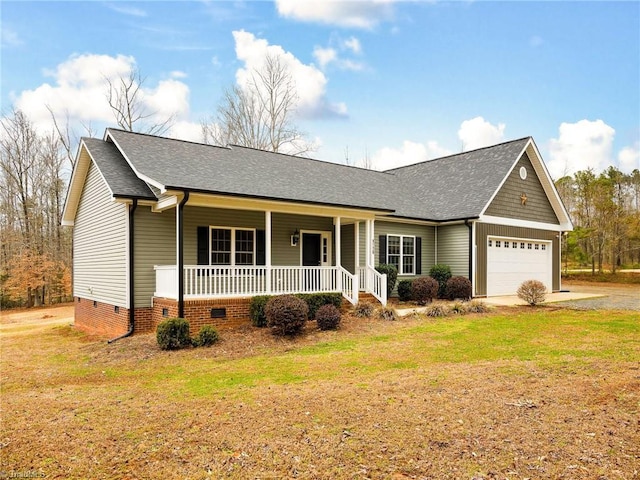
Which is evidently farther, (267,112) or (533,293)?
(267,112)

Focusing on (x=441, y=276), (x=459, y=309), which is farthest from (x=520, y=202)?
(x=459, y=309)

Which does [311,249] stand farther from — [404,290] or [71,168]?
[71,168]

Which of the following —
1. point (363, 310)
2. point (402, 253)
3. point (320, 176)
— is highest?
point (320, 176)

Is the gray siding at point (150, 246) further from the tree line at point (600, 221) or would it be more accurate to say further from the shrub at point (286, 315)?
the tree line at point (600, 221)

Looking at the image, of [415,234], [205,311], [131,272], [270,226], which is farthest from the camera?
[415,234]

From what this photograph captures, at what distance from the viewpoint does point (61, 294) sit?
89.8 feet

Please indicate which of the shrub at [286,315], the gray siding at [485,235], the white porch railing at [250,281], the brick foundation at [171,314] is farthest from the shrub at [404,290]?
the shrub at [286,315]

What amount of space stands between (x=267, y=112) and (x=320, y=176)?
57.5 feet

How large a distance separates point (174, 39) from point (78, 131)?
60.0ft

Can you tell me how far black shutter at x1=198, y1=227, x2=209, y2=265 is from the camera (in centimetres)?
1319

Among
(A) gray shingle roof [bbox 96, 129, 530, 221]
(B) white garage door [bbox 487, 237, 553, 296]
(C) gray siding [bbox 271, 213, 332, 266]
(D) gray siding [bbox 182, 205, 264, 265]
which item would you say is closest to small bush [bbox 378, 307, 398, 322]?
(A) gray shingle roof [bbox 96, 129, 530, 221]

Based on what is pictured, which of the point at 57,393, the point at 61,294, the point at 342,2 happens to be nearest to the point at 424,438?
the point at 57,393

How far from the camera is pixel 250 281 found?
39.9 feet

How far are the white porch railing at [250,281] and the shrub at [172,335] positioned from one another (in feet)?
4.17
